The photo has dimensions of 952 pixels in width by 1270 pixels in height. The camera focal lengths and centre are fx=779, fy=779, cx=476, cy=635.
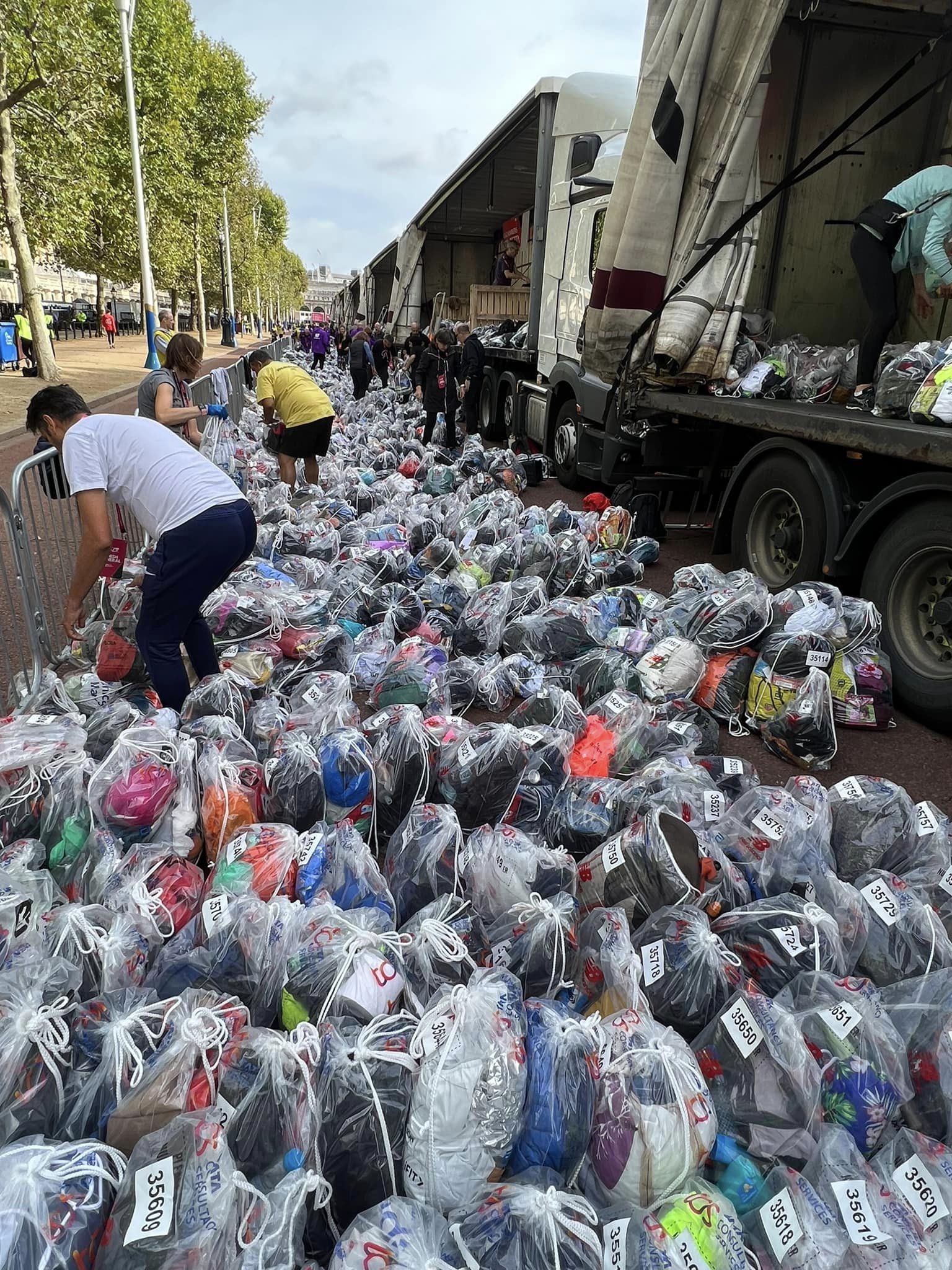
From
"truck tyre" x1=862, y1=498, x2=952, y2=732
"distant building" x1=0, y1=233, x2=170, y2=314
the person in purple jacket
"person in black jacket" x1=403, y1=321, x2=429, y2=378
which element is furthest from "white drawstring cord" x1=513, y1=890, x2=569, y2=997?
"distant building" x1=0, y1=233, x2=170, y2=314

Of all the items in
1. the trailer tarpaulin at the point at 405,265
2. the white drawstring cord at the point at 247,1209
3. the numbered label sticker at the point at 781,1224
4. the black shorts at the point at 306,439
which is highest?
the trailer tarpaulin at the point at 405,265

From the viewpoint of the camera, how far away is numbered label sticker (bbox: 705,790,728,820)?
101 inches

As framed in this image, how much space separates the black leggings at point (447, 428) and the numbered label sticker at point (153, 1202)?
10.2 metres

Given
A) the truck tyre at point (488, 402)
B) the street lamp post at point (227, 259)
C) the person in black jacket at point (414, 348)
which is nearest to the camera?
the truck tyre at point (488, 402)

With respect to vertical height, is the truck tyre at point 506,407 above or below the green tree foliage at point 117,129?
below

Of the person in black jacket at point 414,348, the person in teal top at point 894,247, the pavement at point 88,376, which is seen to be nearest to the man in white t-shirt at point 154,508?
the person in teal top at point 894,247

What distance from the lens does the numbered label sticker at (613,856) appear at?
2248 millimetres

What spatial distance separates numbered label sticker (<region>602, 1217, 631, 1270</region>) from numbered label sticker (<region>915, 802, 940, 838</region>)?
5.39 ft

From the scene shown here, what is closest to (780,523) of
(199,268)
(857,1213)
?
(857,1213)

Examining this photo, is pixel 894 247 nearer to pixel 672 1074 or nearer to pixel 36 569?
pixel 672 1074

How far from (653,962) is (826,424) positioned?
3.23 metres

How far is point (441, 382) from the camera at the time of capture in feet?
36.1

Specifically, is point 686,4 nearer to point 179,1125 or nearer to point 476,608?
point 476,608

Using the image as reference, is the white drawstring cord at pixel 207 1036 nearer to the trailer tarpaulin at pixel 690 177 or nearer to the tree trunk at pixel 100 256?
the trailer tarpaulin at pixel 690 177
